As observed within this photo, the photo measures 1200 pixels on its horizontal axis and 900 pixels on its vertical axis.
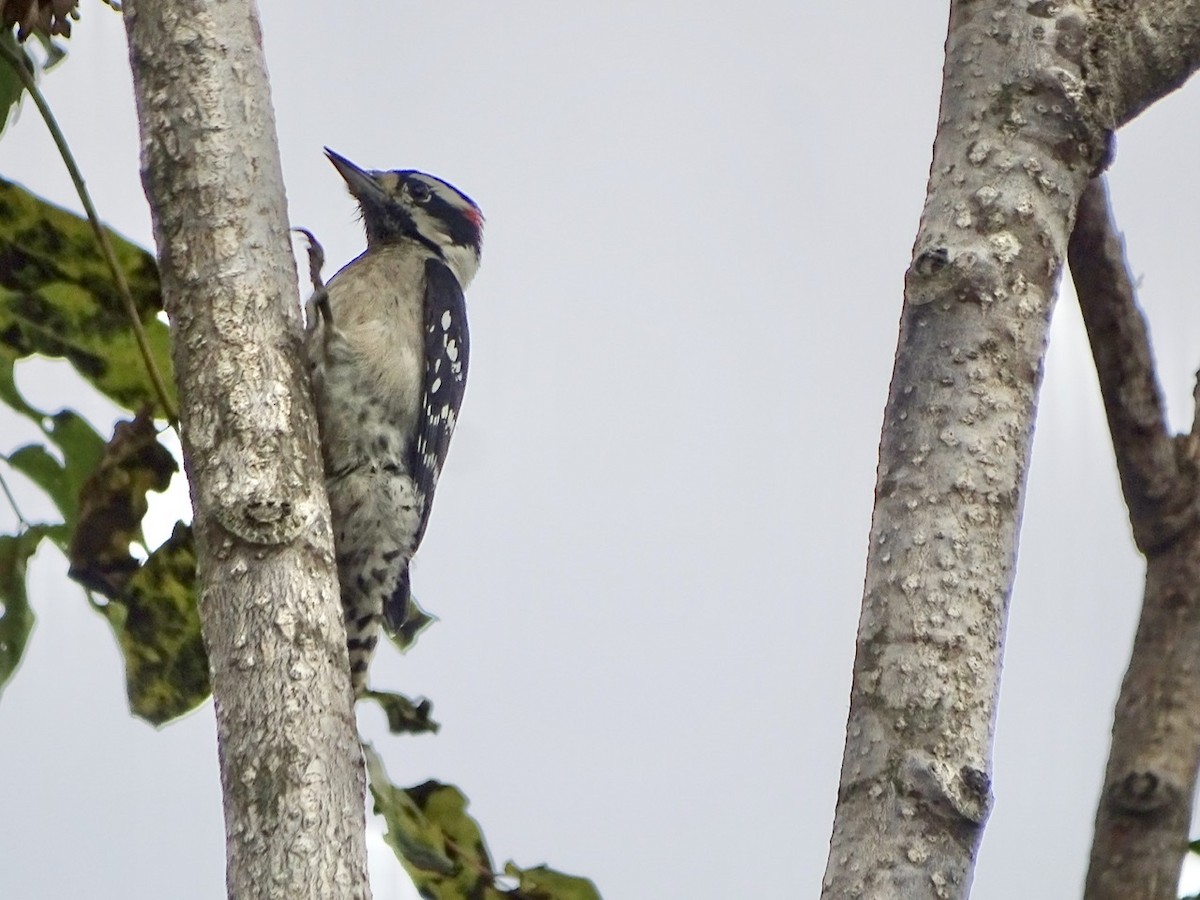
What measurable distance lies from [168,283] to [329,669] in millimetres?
678

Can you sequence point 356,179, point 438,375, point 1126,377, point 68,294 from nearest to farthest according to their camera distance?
point 68,294, point 1126,377, point 438,375, point 356,179

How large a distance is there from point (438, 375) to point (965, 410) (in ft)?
7.05

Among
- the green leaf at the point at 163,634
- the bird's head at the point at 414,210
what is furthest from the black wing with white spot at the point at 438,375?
the green leaf at the point at 163,634

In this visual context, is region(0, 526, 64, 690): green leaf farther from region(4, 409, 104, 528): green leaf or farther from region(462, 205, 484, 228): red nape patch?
region(462, 205, 484, 228): red nape patch

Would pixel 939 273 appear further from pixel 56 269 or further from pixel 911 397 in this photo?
pixel 56 269

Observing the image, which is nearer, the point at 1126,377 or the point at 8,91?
the point at 8,91

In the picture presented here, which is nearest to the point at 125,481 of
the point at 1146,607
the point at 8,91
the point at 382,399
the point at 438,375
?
the point at 8,91

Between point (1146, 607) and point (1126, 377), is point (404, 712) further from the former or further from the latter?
point (1126, 377)

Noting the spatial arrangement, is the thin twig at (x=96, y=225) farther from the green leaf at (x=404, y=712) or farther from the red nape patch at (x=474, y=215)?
the red nape patch at (x=474, y=215)

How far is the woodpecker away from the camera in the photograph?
141 inches

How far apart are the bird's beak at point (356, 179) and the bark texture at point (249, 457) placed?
2099 millimetres

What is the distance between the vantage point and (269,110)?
2.34 meters

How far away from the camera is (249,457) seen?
2.03 meters

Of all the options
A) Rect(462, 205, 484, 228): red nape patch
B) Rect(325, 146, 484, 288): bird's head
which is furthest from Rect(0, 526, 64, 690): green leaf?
Rect(462, 205, 484, 228): red nape patch
